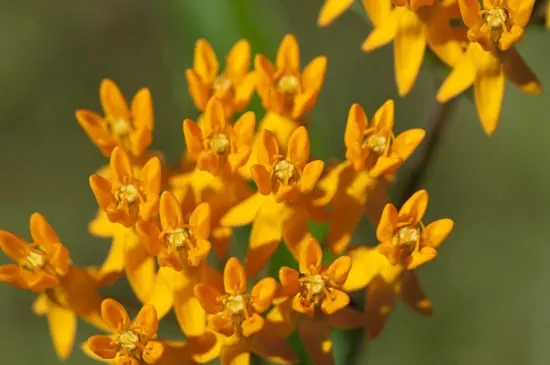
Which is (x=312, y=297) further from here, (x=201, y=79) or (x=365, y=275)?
(x=201, y=79)

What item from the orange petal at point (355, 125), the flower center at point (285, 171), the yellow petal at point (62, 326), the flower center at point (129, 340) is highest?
the orange petal at point (355, 125)

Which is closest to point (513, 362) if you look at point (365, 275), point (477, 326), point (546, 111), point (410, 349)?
point (477, 326)

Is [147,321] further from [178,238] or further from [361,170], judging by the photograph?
[361,170]

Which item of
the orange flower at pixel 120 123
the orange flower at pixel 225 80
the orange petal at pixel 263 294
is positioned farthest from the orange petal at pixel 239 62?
the orange petal at pixel 263 294

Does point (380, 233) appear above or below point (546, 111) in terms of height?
above

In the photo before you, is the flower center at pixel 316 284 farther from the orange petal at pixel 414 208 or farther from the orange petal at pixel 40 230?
the orange petal at pixel 40 230

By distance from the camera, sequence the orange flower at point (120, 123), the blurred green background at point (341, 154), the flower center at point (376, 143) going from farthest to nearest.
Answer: the blurred green background at point (341, 154)
the orange flower at point (120, 123)
the flower center at point (376, 143)

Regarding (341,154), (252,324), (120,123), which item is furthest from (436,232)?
(341,154)

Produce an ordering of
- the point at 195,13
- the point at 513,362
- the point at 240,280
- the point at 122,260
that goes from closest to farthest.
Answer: the point at 240,280 → the point at 122,260 → the point at 195,13 → the point at 513,362
